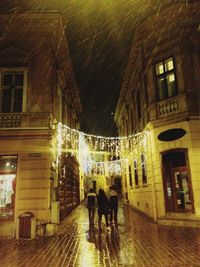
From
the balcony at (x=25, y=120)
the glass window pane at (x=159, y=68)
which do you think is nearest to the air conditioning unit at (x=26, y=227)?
the balcony at (x=25, y=120)

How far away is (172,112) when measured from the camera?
13.3 metres

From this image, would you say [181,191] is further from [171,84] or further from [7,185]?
[7,185]

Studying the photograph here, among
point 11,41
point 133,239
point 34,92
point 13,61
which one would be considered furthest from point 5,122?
point 133,239

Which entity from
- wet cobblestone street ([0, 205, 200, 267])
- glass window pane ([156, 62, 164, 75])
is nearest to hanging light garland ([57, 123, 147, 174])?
glass window pane ([156, 62, 164, 75])

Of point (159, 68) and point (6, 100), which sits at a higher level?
point (159, 68)

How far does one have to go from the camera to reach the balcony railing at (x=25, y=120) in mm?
12198

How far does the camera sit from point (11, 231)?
36.1 feet

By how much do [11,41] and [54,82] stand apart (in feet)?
9.95

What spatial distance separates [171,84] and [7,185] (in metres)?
9.94

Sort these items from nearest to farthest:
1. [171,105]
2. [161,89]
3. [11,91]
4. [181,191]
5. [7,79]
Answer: [11,91] → [7,79] → [181,191] → [171,105] → [161,89]

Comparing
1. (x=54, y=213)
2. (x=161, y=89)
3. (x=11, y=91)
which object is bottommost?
(x=54, y=213)

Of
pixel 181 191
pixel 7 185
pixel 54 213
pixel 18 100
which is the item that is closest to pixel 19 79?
pixel 18 100

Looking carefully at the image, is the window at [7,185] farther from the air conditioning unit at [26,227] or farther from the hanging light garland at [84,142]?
the hanging light garland at [84,142]

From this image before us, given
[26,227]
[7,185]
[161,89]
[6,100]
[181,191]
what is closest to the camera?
[26,227]
